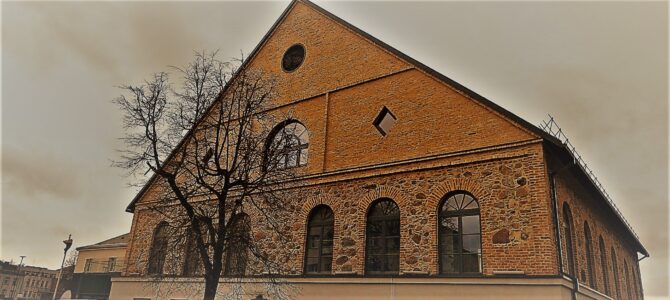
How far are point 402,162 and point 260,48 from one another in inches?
348

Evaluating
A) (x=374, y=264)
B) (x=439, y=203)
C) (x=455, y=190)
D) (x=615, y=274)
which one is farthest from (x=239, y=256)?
(x=615, y=274)

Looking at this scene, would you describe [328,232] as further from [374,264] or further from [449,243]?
[449,243]

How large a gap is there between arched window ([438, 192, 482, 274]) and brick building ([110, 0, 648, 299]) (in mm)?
28

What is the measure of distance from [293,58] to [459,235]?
9574 mm

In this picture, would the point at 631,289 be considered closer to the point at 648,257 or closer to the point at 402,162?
the point at 648,257

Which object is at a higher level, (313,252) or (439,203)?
(439,203)

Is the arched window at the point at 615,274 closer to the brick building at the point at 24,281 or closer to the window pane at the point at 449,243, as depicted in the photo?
the window pane at the point at 449,243

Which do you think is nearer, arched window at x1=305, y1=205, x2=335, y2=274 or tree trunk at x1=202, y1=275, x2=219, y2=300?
tree trunk at x1=202, y1=275, x2=219, y2=300

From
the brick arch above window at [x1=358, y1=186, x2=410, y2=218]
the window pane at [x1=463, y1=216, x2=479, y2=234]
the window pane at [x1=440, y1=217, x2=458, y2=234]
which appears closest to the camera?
the window pane at [x1=463, y1=216, x2=479, y2=234]

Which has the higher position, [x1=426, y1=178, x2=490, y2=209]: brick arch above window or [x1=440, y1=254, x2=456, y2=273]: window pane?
[x1=426, y1=178, x2=490, y2=209]: brick arch above window

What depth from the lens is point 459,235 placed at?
1159 cm

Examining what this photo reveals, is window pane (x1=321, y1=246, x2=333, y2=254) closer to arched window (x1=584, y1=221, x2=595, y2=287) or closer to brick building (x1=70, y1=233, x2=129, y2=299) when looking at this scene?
arched window (x1=584, y1=221, x2=595, y2=287)

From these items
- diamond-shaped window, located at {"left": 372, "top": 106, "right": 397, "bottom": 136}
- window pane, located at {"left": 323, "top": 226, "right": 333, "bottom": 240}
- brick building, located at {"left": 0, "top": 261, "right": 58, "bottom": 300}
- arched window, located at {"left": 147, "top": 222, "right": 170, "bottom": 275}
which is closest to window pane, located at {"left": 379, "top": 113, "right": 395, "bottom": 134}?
diamond-shaped window, located at {"left": 372, "top": 106, "right": 397, "bottom": 136}

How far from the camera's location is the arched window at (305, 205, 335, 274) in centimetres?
1356
